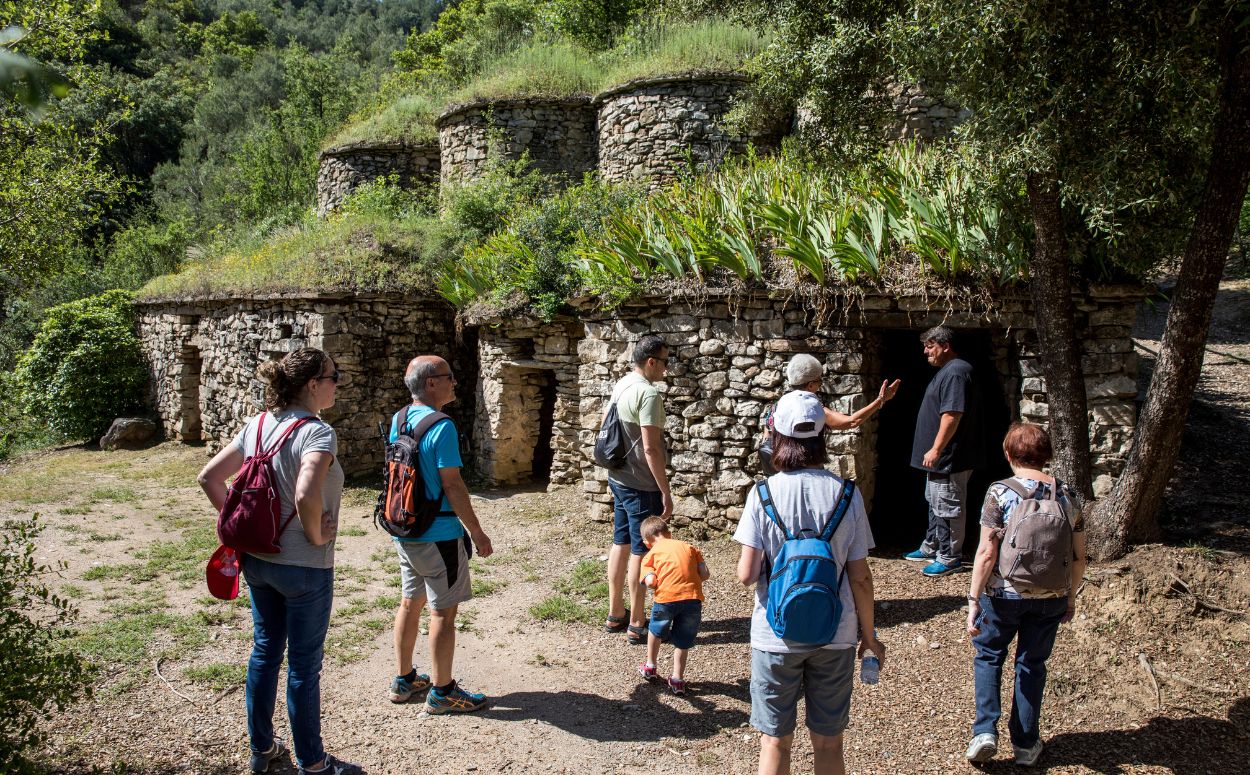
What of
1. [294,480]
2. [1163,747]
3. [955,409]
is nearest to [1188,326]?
[955,409]

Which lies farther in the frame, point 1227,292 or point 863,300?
point 1227,292

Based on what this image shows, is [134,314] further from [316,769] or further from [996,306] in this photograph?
[996,306]

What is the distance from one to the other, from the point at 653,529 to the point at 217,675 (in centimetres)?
283

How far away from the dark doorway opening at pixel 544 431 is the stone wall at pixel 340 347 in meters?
1.54

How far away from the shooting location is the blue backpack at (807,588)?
2732mm

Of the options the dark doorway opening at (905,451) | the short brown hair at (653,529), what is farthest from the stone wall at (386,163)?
the short brown hair at (653,529)

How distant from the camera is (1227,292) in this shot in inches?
544

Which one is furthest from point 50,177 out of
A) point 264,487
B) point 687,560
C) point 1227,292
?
point 1227,292

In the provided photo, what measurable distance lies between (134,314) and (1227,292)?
20820 mm

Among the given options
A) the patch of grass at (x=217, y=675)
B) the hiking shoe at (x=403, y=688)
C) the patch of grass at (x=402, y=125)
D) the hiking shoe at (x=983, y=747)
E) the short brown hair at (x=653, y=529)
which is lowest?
the patch of grass at (x=217, y=675)

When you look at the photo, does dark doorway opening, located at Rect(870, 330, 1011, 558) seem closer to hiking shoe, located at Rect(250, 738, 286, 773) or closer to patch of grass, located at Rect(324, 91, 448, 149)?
hiking shoe, located at Rect(250, 738, 286, 773)

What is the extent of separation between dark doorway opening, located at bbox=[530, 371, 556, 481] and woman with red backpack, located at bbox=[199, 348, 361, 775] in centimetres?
653

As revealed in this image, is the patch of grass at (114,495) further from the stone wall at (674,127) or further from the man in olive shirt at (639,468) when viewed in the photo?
the stone wall at (674,127)

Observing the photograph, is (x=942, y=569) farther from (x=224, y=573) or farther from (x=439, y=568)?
(x=224, y=573)
